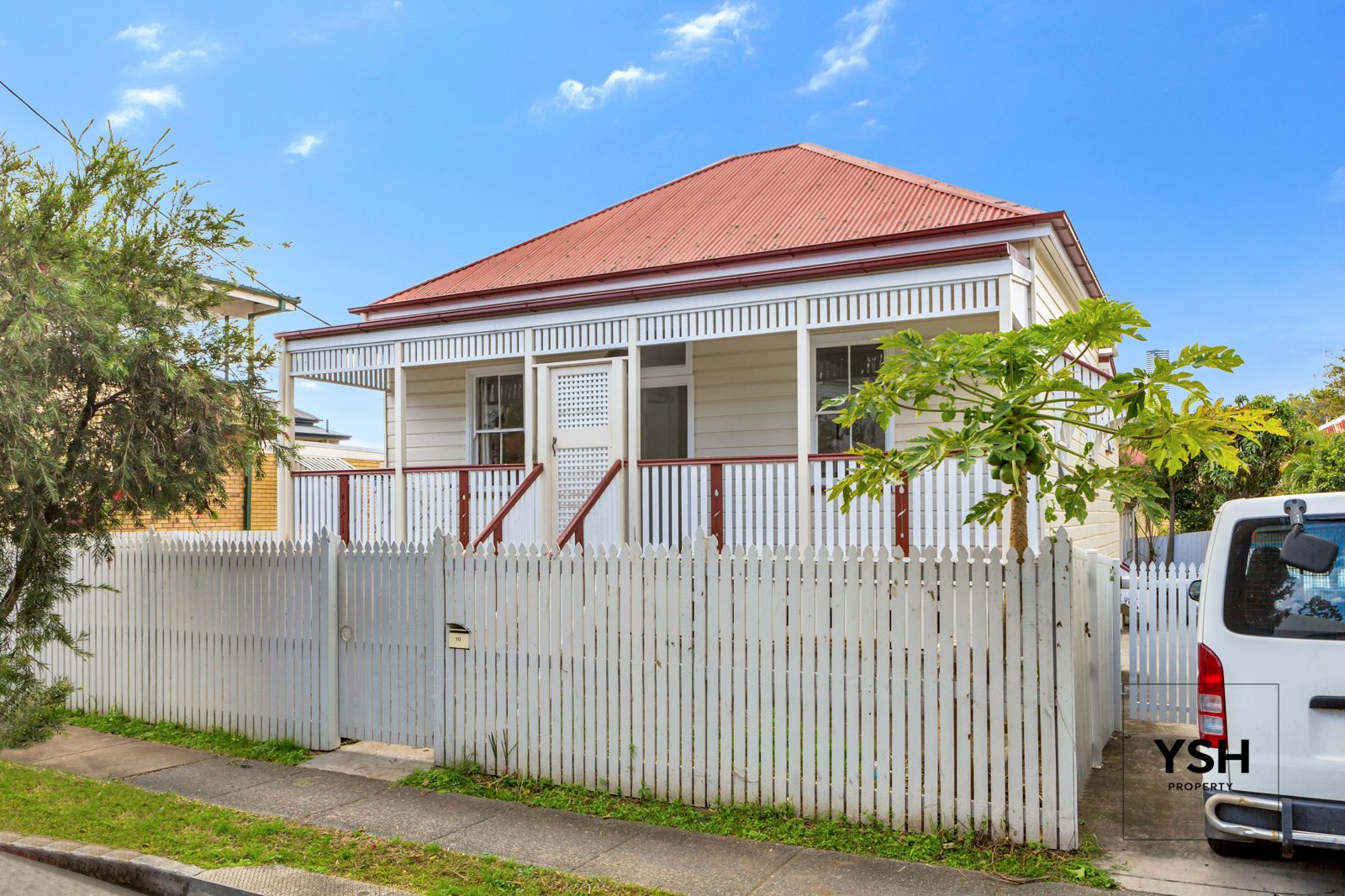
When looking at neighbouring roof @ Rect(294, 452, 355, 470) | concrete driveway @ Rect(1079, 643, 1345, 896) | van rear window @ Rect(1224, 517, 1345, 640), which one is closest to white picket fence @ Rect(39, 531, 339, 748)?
concrete driveway @ Rect(1079, 643, 1345, 896)

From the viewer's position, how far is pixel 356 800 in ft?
21.2

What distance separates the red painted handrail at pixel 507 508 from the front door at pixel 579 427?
213 millimetres

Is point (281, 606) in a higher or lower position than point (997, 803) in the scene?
higher

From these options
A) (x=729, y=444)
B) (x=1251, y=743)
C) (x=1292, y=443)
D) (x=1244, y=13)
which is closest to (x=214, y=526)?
(x=729, y=444)

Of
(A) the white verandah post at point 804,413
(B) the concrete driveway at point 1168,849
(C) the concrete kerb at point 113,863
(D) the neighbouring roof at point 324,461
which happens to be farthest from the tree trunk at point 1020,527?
(D) the neighbouring roof at point 324,461

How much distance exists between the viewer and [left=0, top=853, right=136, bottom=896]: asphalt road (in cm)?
523

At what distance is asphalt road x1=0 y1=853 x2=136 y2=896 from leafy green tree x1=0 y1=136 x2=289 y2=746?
1.41m

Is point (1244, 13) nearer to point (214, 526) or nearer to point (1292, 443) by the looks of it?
point (1292, 443)

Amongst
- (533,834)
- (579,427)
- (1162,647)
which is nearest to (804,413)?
(579,427)

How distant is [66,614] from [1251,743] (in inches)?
404

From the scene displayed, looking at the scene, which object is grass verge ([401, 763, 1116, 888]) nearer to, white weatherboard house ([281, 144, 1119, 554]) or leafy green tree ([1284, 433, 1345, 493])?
white weatherboard house ([281, 144, 1119, 554])

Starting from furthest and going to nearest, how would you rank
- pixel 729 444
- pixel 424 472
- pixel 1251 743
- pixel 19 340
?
pixel 729 444 < pixel 424 472 < pixel 19 340 < pixel 1251 743

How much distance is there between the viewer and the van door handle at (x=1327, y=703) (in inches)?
164

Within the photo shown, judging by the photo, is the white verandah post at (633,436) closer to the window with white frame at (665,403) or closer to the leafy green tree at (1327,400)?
the window with white frame at (665,403)
